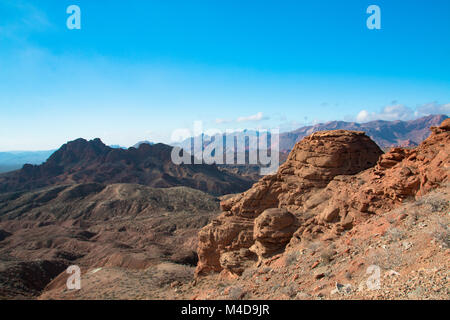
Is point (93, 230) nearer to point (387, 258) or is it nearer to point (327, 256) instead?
point (327, 256)

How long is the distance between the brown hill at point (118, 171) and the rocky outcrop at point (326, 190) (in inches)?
2902

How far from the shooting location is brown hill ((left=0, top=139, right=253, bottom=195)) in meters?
92.8

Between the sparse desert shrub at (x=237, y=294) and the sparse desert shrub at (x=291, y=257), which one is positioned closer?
the sparse desert shrub at (x=237, y=294)

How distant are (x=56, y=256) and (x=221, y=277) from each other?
3222cm

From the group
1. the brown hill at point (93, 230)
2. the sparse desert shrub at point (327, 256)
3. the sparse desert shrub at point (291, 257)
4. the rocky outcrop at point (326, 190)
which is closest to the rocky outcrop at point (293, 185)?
the rocky outcrop at point (326, 190)

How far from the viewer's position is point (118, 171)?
98.2 metres

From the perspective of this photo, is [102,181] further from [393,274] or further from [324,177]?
[393,274]

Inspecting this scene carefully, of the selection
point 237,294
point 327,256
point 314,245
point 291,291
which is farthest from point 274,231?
point 291,291

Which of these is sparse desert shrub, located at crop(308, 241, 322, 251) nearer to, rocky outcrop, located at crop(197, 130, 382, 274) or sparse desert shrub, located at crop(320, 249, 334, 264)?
sparse desert shrub, located at crop(320, 249, 334, 264)

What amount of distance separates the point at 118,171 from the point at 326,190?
91.9m

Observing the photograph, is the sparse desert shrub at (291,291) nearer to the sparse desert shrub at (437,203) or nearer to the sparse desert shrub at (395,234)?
the sparse desert shrub at (395,234)

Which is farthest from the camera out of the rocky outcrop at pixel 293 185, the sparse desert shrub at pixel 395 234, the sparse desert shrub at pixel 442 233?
the rocky outcrop at pixel 293 185

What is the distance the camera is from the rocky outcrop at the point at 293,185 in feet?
55.2
